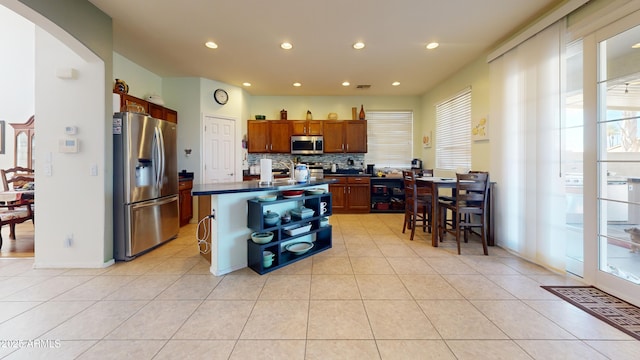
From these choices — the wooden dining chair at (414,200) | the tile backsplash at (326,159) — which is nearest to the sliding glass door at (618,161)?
the wooden dining chair at (414,200)

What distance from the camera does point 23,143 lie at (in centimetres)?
481

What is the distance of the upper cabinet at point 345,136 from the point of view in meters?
5.70

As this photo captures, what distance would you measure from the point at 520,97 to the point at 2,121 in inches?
360

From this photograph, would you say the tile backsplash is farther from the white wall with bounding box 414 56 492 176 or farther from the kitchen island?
the kitchen island

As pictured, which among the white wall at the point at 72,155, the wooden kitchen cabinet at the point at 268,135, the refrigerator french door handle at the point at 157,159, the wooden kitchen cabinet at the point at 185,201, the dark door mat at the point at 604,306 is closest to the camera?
the dark door mat at the point at 604,306

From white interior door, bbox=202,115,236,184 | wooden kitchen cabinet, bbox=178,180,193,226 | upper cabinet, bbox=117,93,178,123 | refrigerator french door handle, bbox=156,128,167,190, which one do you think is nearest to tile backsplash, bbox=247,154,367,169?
white interior door, bbox=202,115,236,184

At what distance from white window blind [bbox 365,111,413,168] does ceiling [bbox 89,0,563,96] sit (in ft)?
4.59

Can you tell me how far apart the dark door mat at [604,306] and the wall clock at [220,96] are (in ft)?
18.5

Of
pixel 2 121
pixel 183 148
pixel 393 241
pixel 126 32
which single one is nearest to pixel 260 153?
pixel 183 148

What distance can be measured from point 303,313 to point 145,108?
3.97 m

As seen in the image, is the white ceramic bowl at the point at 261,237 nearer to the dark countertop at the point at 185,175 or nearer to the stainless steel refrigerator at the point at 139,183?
the stainless steel refrigerator at the point at 139,183

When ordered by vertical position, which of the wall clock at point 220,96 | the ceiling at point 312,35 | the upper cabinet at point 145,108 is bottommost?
the upper cabinet at point 145,108

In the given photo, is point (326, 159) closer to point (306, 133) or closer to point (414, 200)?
point (306, 133)

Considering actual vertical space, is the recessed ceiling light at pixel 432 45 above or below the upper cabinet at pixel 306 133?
above
